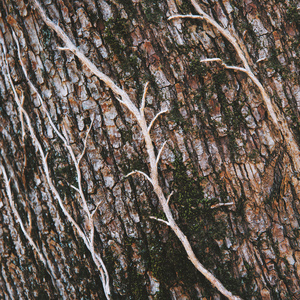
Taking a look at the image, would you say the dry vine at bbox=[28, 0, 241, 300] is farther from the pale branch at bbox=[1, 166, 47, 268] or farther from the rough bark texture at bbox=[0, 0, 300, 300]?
the pale branch at bbox=[1, 166, 47, 268]

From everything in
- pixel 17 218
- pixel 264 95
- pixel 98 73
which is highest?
pixel 98 73

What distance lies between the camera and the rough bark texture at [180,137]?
46.3 inches

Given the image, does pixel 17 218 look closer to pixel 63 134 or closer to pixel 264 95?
pixel 63 134

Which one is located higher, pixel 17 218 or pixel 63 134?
pixel 63 134

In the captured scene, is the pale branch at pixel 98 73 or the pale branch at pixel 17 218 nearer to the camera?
the pale branch at pixel 98 73

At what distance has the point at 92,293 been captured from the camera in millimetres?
1234

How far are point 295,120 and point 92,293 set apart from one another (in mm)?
1524

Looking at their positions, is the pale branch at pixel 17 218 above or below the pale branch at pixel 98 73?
below

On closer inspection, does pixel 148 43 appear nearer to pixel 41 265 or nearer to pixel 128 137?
pixel 128 137

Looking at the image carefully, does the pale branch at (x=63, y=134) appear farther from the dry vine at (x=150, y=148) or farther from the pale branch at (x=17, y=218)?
the pale branch at (x=17, y=218)

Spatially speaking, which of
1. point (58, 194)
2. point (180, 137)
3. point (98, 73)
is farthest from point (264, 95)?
point (58, 194)

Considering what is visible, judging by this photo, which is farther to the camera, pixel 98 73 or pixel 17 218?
pixel 17 218

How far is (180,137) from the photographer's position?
1188mm

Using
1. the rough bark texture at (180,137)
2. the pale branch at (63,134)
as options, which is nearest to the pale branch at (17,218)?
the rough bark texture at (180,137)
